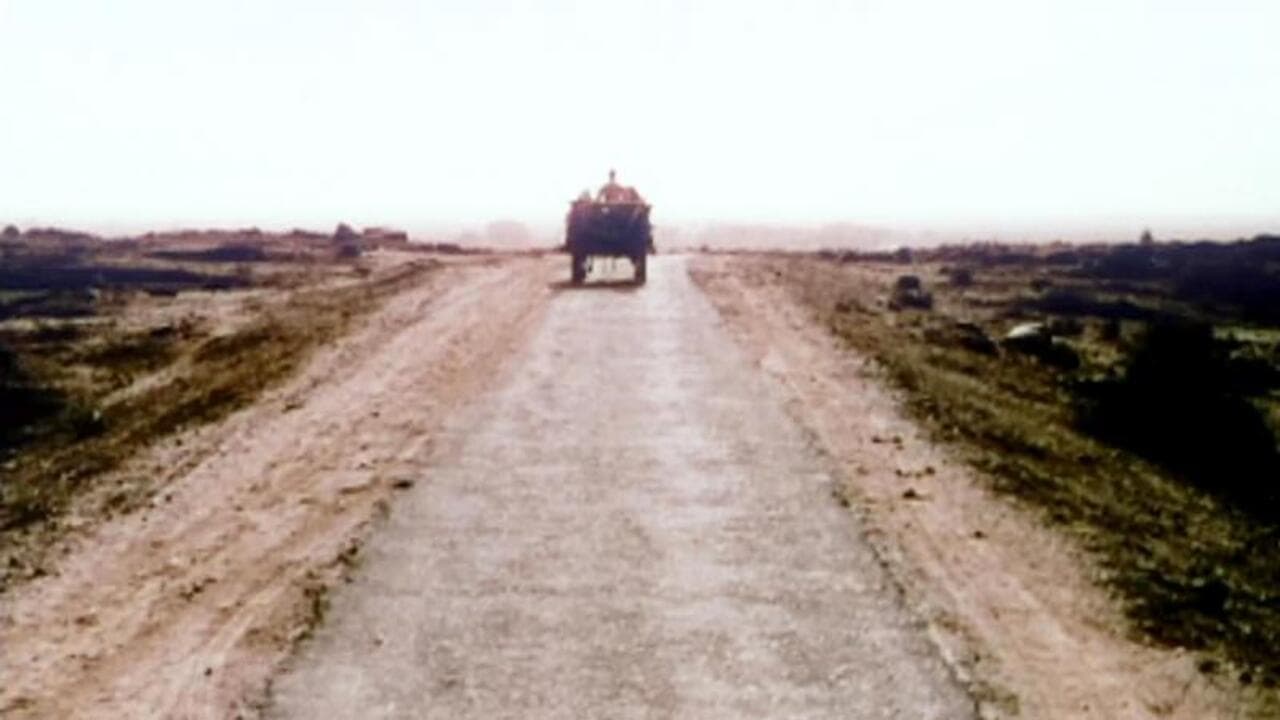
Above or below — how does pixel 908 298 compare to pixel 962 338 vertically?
above

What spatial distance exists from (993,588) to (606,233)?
23506mm

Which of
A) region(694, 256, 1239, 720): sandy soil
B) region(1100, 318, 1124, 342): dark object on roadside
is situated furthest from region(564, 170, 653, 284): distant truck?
region(694, 256, 1239, 720): sandy soil

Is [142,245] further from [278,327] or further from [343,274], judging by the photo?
[278,327]

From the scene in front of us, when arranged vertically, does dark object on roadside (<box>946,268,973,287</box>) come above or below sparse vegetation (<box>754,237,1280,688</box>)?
above

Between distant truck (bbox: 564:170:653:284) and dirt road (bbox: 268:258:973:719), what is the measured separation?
671 inches

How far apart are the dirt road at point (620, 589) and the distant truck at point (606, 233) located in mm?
17054

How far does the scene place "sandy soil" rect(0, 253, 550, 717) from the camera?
8.26m

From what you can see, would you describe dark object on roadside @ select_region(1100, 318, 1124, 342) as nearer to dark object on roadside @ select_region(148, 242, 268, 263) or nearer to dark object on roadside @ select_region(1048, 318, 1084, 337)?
dark object on roadside @ select_region(1048, 318, 1084, 337)

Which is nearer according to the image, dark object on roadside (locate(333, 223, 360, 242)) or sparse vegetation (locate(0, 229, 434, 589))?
sparse vegetation (locate(0, 229, 434, 589))

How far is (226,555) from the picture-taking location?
35.0ft

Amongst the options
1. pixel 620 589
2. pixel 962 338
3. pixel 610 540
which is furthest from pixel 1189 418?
pixel 620 589

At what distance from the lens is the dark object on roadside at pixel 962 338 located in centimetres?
2461

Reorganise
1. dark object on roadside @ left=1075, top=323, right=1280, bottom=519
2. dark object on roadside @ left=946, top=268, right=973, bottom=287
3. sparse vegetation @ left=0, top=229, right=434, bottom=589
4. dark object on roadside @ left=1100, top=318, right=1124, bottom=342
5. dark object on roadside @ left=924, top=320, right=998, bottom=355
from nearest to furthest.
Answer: sparse vegetation @ left=0, top=229, right=434, bottom=589 → dark object on roadside @ left=1075, top=323, right=1280, bottom=519 → dark object on roadside @ left=924, top=320, right=998, bottom=355 → dark object on roadside @ left=1100, top=318, right=1124, bottom=342 → dark object on roadside @ left=946, top=268, right=973, bottom=287

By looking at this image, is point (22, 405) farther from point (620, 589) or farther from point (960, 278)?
point (960, 278)
